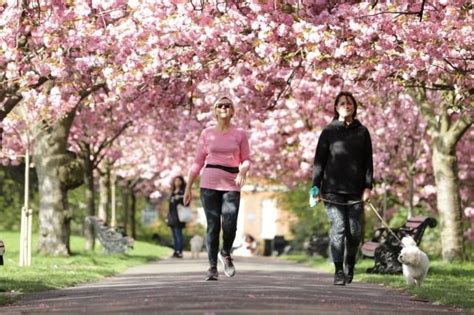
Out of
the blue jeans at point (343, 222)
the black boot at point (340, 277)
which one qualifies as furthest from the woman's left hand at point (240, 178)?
the black boot at point (340, 277)

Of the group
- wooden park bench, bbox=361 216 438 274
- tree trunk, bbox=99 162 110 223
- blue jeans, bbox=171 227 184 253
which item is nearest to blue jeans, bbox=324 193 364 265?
wooden park bench, bbox=361 216 438 274

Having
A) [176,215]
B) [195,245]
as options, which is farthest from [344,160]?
[195,245]

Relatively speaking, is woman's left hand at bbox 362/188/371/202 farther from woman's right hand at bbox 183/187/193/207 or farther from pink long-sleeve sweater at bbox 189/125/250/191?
woman's right hand at bbox 183/187/193/207

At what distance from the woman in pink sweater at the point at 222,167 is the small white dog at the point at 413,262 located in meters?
2.21

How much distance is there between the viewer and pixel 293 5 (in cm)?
1714

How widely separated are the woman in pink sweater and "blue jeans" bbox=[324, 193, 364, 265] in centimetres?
98

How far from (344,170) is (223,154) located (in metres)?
1.28

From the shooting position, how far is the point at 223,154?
46.3 feet

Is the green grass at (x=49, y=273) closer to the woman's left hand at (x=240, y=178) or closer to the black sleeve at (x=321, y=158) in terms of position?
the woman's left hand at (x=240, y=178)

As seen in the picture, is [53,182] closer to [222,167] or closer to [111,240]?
[111,240]

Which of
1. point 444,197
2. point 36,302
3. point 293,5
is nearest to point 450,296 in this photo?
point 36,302

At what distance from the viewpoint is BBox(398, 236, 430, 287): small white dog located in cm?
1526

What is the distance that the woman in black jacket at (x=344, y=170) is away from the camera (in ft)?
45.8

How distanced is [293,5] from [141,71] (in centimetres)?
319
